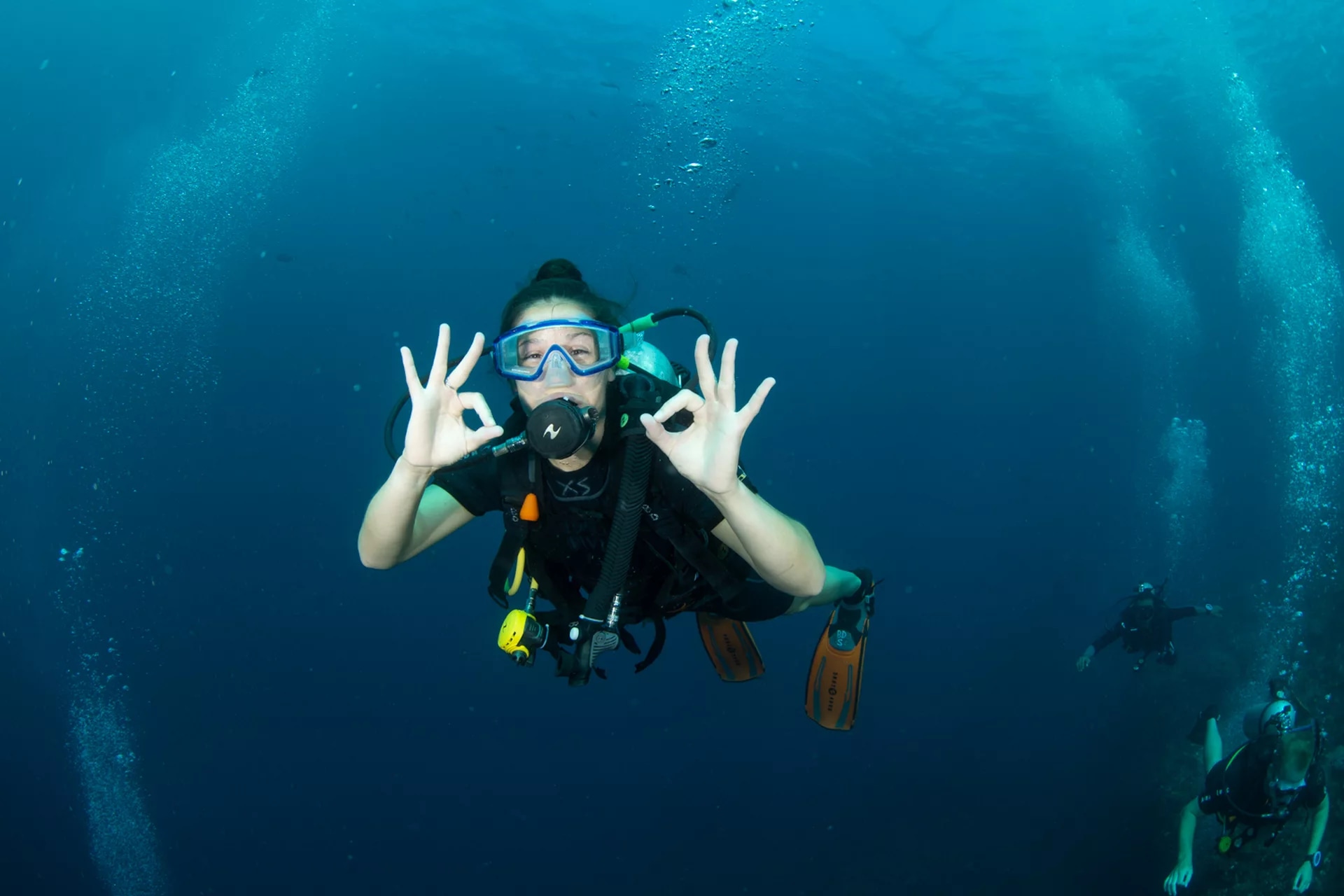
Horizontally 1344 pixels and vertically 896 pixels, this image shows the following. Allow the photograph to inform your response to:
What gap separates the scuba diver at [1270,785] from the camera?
6.46 meters

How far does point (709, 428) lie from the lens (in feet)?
8.06

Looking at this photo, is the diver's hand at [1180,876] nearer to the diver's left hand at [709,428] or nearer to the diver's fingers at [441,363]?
the diver's left hand at [709,428]

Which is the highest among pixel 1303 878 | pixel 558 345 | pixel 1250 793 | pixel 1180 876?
pixel 558 345

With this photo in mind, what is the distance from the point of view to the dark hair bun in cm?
320

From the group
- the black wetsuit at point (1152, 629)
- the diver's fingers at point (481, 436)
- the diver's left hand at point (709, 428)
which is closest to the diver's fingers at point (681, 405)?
the diver's left hand at point (709, 428)

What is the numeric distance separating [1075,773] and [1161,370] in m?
34.8

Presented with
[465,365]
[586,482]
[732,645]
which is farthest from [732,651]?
[465,365]

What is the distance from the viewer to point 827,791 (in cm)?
1839

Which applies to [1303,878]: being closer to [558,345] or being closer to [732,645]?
[732,645]

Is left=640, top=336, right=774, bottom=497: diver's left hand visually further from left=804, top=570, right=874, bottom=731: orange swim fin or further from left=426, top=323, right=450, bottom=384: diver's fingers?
left=804, top=570, right=874, bottom=731: orange swim fin

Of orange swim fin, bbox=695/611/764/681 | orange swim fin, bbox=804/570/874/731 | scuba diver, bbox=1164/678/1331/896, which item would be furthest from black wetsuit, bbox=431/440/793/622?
scuba diver, bbox=1164/678/1331/896

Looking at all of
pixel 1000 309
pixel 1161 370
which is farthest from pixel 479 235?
pixel 1161 370

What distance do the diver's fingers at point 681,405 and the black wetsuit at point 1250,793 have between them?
7.51 metres

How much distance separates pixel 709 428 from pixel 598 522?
39.1 inches
